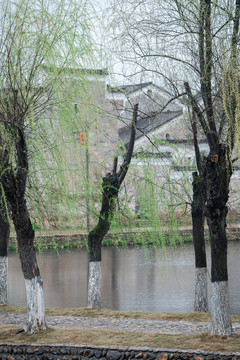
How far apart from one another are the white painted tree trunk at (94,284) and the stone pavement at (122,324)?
0.68m

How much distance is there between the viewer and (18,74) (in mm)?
7391

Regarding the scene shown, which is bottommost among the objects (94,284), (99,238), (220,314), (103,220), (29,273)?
(220,314)

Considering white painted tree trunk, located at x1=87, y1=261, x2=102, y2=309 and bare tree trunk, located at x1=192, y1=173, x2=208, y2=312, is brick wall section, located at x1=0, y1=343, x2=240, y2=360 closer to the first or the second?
white painted tree trunk, located at x1=87, y1=261, x2=102, y2=309

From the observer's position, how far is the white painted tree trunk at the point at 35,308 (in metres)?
7.64

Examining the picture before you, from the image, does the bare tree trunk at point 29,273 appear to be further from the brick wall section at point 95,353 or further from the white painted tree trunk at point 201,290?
the white painted tree trunk at point 201,290

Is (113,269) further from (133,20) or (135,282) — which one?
(133,20)

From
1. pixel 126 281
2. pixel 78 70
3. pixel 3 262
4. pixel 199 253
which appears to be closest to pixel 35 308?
pixel 3 262

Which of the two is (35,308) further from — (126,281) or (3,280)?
(126,281)

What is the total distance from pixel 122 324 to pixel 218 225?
2169 millimetres

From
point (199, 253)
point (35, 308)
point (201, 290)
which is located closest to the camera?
point (35, 308)

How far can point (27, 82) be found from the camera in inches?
283

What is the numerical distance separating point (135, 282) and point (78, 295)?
7.17 ft

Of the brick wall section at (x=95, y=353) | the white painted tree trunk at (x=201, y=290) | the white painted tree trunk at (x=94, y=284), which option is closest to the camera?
the brick wall section at (x=95, y=353)

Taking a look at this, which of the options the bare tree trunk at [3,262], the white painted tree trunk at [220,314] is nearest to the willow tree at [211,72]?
the white painted tree trunk at [220,314]
